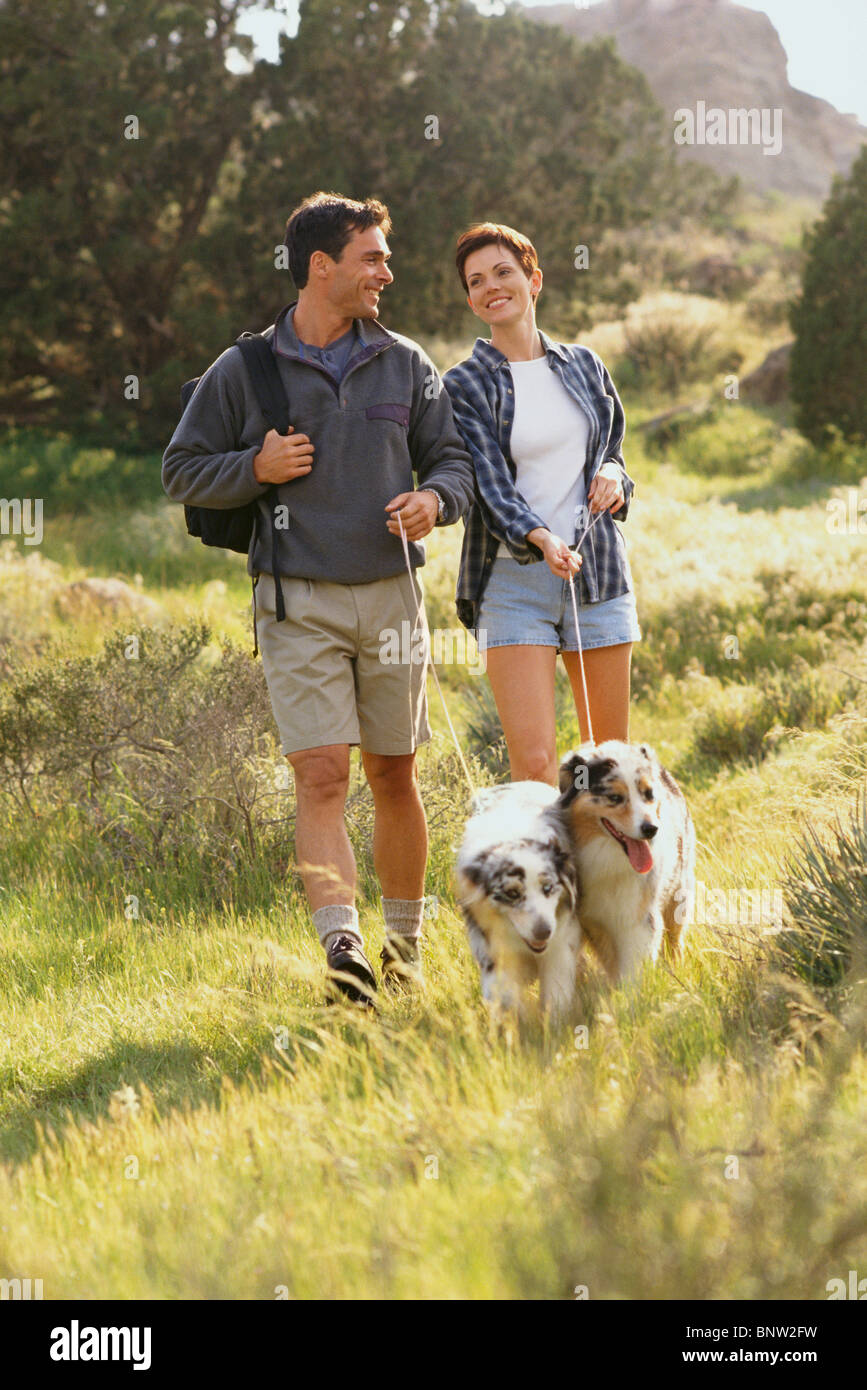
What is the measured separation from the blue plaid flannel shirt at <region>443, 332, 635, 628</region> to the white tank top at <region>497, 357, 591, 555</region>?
31 mm

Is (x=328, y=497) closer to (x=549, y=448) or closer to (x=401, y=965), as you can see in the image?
(x=549, y=448)

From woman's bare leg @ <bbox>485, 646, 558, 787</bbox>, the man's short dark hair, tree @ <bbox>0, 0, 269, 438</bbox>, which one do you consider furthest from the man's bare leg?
tree @ <bbox>0, 0, 269, 438</bbox>

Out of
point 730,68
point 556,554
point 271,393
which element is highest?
point 730,68

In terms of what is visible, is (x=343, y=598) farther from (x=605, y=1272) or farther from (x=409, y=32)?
(x=409, y=32)

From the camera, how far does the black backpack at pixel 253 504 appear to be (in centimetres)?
418

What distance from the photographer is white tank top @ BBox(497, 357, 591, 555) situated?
457cm

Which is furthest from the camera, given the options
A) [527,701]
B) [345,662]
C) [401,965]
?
[527,701]

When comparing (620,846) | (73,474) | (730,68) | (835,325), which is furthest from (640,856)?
(730,68)

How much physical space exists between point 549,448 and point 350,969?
1950mm

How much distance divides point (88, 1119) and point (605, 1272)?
1.99 metres

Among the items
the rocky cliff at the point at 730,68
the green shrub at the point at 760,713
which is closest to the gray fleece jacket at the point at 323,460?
the green shrub at the point at 760,713

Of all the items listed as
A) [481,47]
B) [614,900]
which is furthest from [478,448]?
[481,47]

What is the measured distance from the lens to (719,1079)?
3209 mm

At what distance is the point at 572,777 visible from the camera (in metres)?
3.88
